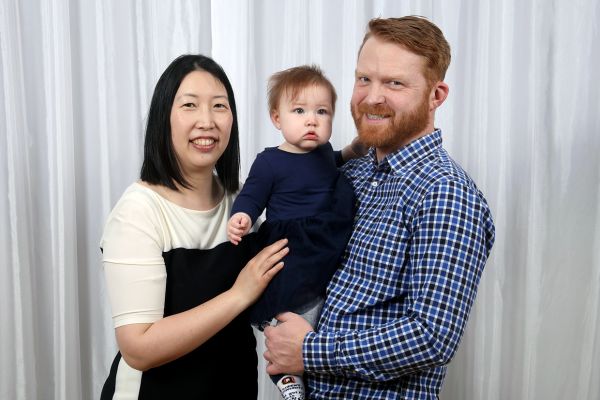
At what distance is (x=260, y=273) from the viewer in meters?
1.48

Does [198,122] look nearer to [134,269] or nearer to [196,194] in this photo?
[196,194]

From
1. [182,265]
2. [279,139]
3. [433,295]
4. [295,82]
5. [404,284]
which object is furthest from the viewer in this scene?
[279,139]

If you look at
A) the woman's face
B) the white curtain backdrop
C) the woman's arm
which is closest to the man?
the woman's arm

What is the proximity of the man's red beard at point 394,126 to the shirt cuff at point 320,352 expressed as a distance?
0.48m

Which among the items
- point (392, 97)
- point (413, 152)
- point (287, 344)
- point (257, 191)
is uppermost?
point (392, 97)

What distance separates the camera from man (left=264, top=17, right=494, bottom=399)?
4.22 feet

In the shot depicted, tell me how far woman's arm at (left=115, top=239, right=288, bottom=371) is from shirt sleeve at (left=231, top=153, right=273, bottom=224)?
0.44 ft

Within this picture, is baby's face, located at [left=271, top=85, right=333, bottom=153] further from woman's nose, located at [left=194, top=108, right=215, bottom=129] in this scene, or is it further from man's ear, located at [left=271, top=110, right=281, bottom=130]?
woman's nose, located at [left=194, top=108, right=215, bottom=129]

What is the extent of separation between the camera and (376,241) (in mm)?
1405

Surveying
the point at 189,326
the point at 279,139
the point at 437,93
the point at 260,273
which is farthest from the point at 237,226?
the point at 279,139

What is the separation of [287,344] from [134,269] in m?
0.40
